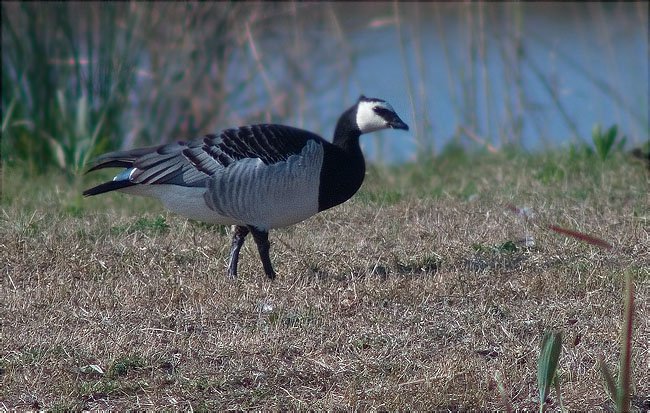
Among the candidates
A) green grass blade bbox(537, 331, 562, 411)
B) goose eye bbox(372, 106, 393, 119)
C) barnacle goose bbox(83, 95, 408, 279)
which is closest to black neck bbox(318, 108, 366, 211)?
barnacle goose bbox(83, 95, 408, 279)

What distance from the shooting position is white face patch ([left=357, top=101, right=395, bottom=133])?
541 cm

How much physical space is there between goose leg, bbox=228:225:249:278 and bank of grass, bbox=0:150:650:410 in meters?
0.07

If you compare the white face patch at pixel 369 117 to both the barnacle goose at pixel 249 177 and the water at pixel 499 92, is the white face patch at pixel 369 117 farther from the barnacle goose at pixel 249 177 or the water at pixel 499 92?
the water at pixel 499 92

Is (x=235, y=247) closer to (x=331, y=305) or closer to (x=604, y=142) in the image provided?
(x=331, y=305)

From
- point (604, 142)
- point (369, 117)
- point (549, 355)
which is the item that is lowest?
point (604, 142)

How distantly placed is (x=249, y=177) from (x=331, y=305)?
936 millimetres

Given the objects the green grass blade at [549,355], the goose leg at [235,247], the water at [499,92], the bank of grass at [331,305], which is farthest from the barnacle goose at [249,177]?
the water at [499,92]

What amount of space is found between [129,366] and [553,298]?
199cm

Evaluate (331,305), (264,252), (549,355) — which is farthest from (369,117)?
(549,355)

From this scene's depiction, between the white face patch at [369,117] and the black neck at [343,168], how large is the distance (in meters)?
0.05

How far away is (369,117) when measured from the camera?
5414 mm

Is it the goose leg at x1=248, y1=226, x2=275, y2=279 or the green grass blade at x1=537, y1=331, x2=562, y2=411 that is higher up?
the green grass blade at x1=537, y1=331, x2=562, y2=411

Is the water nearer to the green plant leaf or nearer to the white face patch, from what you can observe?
the green plant leaf

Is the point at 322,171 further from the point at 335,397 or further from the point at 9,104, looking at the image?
the point at 9,104
